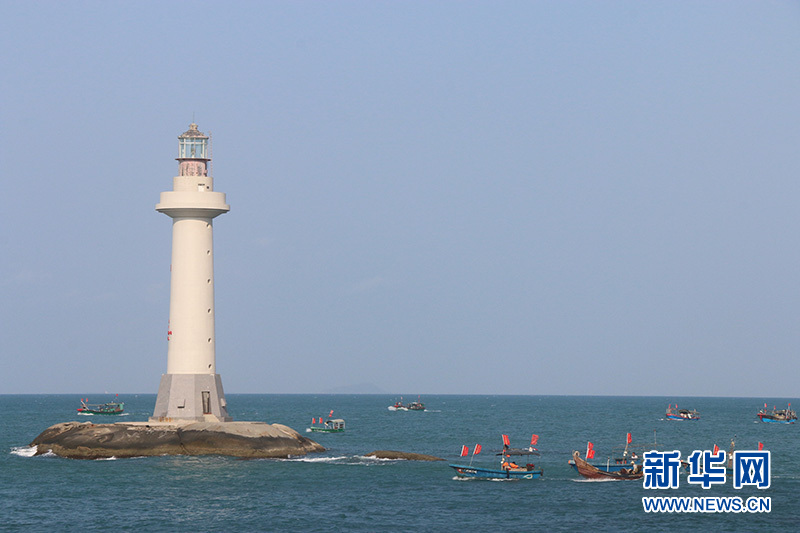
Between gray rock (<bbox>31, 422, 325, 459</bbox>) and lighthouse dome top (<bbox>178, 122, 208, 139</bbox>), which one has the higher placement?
lighthouse dome top (<bbox>178, 122, 208, 139</bbox>)

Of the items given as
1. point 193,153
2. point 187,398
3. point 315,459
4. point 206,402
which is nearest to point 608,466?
point 315,459

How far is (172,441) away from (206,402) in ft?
12.0

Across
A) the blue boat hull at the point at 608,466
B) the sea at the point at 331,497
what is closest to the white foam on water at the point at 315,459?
the sea at the point at 331,497

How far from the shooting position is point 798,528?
48625 mm

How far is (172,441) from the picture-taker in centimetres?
6994

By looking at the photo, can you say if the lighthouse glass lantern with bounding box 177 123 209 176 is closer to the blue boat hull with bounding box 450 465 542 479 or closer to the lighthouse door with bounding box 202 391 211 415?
the lighthouse door with bounding box 202 391 211 415

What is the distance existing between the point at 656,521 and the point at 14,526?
29.4 meters

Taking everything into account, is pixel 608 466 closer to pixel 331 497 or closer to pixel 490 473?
pixel 490 473

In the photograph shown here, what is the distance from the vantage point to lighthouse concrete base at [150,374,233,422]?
71312 mm

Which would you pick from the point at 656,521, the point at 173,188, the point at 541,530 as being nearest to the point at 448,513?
the point at 541,530

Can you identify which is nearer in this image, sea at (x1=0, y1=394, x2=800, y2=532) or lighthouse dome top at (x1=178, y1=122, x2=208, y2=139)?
sea at (x1=0, y1=394, x2=800, y2=532)

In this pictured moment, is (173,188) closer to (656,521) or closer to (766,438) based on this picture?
(656,521)

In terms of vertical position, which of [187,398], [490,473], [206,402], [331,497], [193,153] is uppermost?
[193,153]

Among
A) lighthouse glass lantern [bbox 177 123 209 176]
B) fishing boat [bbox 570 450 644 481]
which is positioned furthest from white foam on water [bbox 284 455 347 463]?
lighthouse glass lantern [bbox 177 123 209 176]
